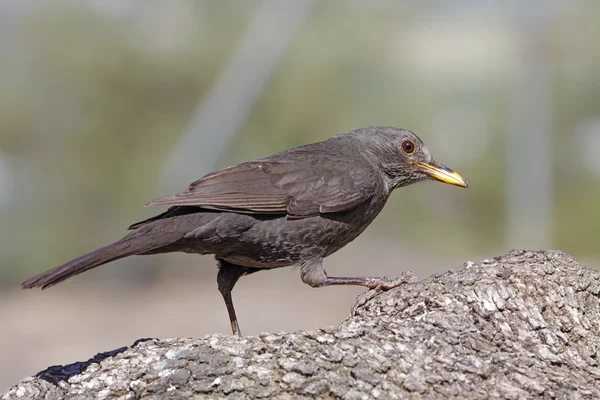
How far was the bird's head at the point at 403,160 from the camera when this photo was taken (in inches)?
231

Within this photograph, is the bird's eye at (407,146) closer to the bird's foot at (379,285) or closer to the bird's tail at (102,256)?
the bird's foot at (379,285)

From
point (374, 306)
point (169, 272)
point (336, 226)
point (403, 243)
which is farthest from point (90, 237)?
point (374, 306)

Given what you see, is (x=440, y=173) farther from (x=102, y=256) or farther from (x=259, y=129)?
(x=259, y=129)

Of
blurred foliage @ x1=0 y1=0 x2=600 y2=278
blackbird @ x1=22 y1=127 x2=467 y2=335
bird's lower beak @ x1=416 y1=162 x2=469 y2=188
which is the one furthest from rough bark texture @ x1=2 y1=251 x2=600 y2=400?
blurred foliage @ x1=0 y1=0 x2=600 y2=278

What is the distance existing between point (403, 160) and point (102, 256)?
8.18 feet

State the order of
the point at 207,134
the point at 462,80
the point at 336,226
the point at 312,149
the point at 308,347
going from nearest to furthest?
the point at 308,347, the point at 336,226, the point at 312,149, the point at 207,134, the point at 462,80

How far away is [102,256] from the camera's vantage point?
4145 millimetres

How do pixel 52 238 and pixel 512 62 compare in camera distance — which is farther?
pixel 512 62

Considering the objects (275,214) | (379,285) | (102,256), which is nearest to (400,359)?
(379,285)

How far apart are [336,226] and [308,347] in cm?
177

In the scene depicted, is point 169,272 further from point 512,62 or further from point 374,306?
point 374,306

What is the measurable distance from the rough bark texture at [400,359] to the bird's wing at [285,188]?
3.94 feet

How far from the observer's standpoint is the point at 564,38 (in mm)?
13648

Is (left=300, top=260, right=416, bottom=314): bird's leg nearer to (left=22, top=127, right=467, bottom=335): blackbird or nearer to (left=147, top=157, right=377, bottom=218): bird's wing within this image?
(left=22, top=127, right=467, bottom=335): blackbird
